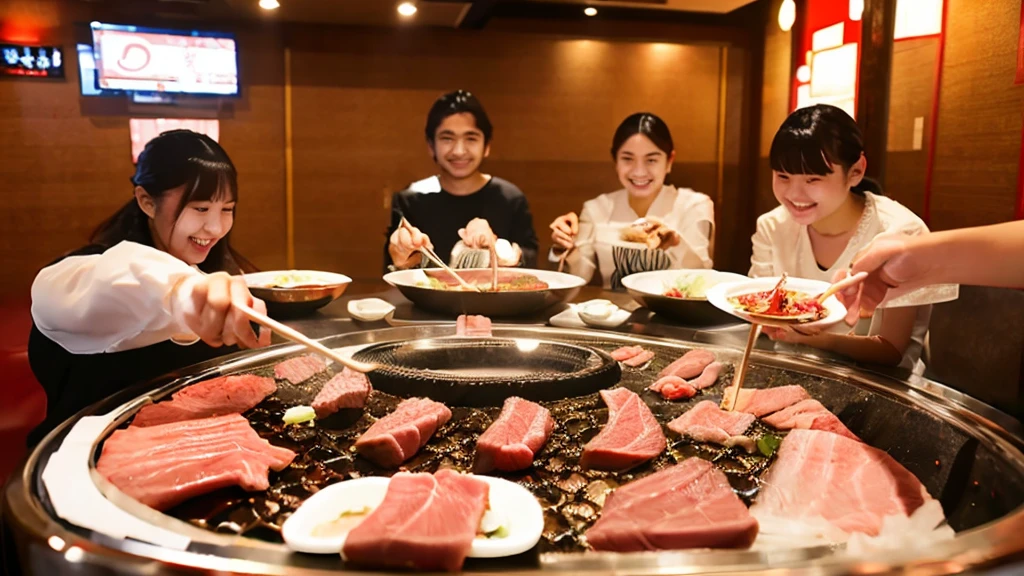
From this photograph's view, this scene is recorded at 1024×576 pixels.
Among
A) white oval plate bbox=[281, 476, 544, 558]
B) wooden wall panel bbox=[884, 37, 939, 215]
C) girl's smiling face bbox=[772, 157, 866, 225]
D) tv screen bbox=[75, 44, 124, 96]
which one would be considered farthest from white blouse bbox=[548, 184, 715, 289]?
tv screen bbox=[75, 44, 124, 96]

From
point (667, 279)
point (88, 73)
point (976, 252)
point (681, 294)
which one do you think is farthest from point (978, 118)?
point (88, 73)

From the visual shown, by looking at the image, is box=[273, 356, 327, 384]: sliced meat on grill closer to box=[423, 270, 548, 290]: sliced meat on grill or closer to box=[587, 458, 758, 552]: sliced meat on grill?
box=[423, 270, 548, 290]: sliced meat on grill

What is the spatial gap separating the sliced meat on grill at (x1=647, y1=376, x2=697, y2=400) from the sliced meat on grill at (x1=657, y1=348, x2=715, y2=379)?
0.21ft

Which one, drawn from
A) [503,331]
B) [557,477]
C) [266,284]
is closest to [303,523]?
[557,477]

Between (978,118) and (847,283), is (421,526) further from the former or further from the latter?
(978,118)

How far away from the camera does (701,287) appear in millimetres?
2543

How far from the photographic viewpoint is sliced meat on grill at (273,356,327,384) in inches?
74.4

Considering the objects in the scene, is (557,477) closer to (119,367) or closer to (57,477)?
(57,477)

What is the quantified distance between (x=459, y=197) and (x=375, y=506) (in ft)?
11.4

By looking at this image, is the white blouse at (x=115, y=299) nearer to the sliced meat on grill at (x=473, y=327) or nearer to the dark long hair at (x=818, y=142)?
the sliced meat on grill at (x=473, y=327)

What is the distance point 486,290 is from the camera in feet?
8.29

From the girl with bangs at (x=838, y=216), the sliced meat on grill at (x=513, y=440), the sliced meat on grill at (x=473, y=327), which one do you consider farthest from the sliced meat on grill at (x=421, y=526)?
the girl with bangs at (x=838, y=216)

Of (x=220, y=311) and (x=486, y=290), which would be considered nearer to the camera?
(x=220, y=311)

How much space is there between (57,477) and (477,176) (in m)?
3.58
